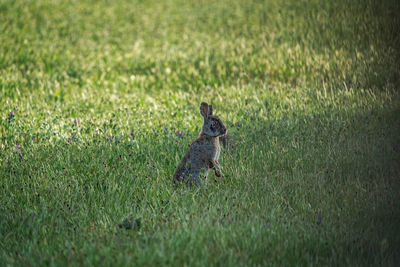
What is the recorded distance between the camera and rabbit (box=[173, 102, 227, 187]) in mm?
5434

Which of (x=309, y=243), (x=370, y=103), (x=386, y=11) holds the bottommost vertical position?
(x=309, y=243)

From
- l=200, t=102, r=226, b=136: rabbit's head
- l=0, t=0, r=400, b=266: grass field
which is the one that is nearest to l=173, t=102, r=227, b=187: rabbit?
l=200, t=102, r=226, b=136: rabbit's head

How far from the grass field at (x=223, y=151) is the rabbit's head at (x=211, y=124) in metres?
0.68

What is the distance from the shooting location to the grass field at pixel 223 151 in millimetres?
4434

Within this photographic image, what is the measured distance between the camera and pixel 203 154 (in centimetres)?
543

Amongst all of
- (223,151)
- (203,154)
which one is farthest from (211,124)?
(223,151)

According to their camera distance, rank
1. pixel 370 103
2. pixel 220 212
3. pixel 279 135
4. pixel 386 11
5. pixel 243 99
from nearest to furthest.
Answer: pixel 220 212
pixel 279 135
pixel 370 103
pixel 243 99
pixel 386 11

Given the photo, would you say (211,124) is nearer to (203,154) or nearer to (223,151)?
(203,154)

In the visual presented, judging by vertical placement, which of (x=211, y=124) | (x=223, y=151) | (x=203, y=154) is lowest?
(x=223, y=151)

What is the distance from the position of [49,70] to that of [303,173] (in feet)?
25.4

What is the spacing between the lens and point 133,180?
19.4 feet

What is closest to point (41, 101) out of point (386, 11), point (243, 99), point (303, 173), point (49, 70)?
point (49, 70)

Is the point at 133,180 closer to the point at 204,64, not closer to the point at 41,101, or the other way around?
the point at 41,101

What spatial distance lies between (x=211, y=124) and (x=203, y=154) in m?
0.36
